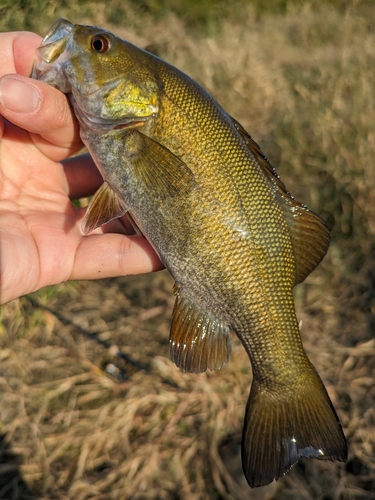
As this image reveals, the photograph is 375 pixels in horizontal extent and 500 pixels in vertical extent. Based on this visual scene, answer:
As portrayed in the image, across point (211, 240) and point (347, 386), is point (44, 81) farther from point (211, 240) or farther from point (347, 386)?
point (347, 386)

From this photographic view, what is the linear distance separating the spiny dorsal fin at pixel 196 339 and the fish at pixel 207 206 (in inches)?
2.3

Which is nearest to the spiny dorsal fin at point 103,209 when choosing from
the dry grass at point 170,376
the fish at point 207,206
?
the fish at point 207,206

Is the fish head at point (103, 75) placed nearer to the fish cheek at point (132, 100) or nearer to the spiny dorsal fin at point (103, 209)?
the fish cheek at point (132, 100)

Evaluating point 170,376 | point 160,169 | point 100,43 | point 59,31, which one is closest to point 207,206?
point 160,169

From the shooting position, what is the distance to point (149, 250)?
2.36 m

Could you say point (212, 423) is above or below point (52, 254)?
below

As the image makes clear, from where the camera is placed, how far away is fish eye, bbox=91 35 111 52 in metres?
1.87

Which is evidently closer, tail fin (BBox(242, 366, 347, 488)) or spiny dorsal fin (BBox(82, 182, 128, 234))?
tail fin (BBox(242, 366, 347, 488))

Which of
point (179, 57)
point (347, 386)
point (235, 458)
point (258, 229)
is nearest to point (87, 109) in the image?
point (258, 229)

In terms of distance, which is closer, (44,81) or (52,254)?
(44,81)

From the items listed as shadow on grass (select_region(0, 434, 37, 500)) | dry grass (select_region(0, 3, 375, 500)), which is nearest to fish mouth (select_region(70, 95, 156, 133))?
dry grass (select_region(0, 3, 375, 500))

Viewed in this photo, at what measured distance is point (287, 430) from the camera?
6.18 feet

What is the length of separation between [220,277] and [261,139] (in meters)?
4.18

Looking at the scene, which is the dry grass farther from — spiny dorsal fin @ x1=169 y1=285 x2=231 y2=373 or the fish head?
the fish head
